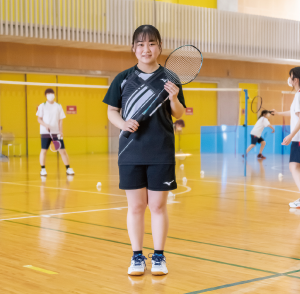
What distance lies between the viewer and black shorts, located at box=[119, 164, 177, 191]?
3.46m

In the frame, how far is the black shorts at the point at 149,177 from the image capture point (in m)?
3.46

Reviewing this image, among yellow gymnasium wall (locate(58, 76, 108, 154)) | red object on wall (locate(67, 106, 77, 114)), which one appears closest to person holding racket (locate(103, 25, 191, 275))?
yellow gymnasium wall (locate(58, 76, 108, 154))

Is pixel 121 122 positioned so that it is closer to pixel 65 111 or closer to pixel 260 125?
pixel 260 125

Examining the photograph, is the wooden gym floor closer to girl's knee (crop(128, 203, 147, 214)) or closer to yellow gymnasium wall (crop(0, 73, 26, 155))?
girl's knee (crop(128, 203, 147, 214))

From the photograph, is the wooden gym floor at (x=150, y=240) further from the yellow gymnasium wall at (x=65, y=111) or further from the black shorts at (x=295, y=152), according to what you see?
the yellow gymnasium wall at (x=65, y=111)

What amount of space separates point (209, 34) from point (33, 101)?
656cm

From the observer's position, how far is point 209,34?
736 inches

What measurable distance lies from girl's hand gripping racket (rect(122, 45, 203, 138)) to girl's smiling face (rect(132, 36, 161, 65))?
0.41 ft

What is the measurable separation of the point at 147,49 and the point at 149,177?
835 mm

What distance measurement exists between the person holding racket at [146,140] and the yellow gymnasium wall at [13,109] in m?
13.9

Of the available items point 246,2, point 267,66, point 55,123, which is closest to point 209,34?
point 246,2

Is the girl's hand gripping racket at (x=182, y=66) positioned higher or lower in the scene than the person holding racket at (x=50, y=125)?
higher

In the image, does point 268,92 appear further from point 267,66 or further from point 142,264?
point 142,264

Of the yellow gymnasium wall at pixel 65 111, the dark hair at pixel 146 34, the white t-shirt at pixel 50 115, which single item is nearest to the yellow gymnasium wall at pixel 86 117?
the yellow gymnasium wall at pixel 65 111
